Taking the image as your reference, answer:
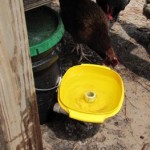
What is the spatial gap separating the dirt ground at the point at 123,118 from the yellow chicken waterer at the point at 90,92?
212 millimetres

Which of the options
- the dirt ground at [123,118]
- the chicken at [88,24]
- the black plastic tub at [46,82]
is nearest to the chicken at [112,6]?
the dirt ground at [123,118]

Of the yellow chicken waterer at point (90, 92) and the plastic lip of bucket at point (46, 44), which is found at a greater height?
the plastic lip of bucket at point (46, 44)

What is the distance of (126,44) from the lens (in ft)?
12.5

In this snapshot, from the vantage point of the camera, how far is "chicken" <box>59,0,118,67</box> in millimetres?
3205

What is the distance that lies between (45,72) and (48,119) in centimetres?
57

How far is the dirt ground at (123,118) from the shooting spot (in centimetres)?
266

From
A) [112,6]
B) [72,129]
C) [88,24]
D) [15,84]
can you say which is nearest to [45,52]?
[72,129]

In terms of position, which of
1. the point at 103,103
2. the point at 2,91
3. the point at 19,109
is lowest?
the point at 103,103

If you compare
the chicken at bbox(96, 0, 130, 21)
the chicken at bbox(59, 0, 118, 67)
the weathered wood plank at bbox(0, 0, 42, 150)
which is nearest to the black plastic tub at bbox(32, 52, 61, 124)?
the weathered wood plank at bbox(0, 0, 42, 150)

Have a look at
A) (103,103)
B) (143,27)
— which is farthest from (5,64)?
(143,27)

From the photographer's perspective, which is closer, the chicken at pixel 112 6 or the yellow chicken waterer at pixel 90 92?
the yellow chicken waterer at pixel 90 92

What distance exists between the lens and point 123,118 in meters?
2.91

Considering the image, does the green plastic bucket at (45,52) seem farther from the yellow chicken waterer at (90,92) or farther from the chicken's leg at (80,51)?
the chicken's leg at (80,51)

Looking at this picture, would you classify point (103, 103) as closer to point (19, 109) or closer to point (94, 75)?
point (94, 75)
